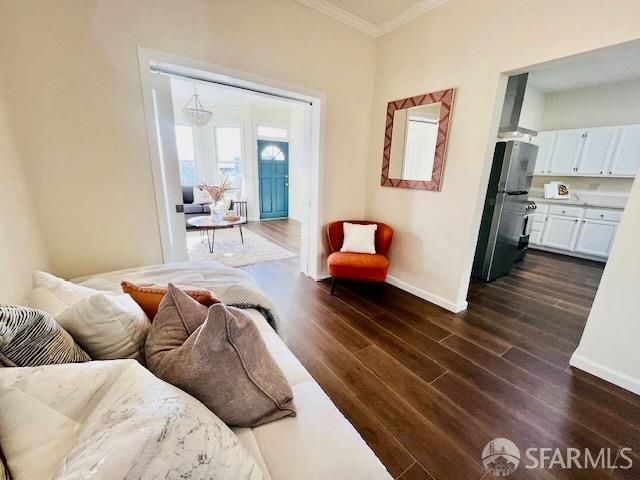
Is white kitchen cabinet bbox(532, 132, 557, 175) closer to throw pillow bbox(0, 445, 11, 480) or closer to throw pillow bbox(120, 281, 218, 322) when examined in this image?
throw pillow bbox(120, 281, 218, 322)

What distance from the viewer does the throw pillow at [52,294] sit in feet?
3.29

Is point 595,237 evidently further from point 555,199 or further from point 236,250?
point 236,250

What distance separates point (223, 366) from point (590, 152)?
6.29 m

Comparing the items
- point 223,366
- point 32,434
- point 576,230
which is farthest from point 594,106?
point 32,434

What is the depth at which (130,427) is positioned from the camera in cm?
47

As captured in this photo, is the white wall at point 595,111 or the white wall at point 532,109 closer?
the white wall at point 595,111

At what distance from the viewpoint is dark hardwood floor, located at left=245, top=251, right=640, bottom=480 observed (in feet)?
4.35

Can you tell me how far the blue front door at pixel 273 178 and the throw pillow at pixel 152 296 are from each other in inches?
223

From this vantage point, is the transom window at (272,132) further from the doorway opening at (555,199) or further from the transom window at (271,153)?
the doorway opening at (555,199)

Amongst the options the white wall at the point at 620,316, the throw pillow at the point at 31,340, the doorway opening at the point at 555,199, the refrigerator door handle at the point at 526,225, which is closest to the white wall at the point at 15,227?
the throw pillow at the point at 31,340

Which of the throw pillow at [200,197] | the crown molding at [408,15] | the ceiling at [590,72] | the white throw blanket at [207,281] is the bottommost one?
the white throw blanket at [207,281]

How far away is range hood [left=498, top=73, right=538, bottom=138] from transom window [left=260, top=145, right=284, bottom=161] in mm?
4968

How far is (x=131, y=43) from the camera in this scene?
5.78 ft

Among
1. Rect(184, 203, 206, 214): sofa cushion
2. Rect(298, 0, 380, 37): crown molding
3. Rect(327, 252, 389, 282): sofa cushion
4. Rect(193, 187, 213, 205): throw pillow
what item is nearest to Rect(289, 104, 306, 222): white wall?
Rect(193, 187, 213, 205): throw pillow
